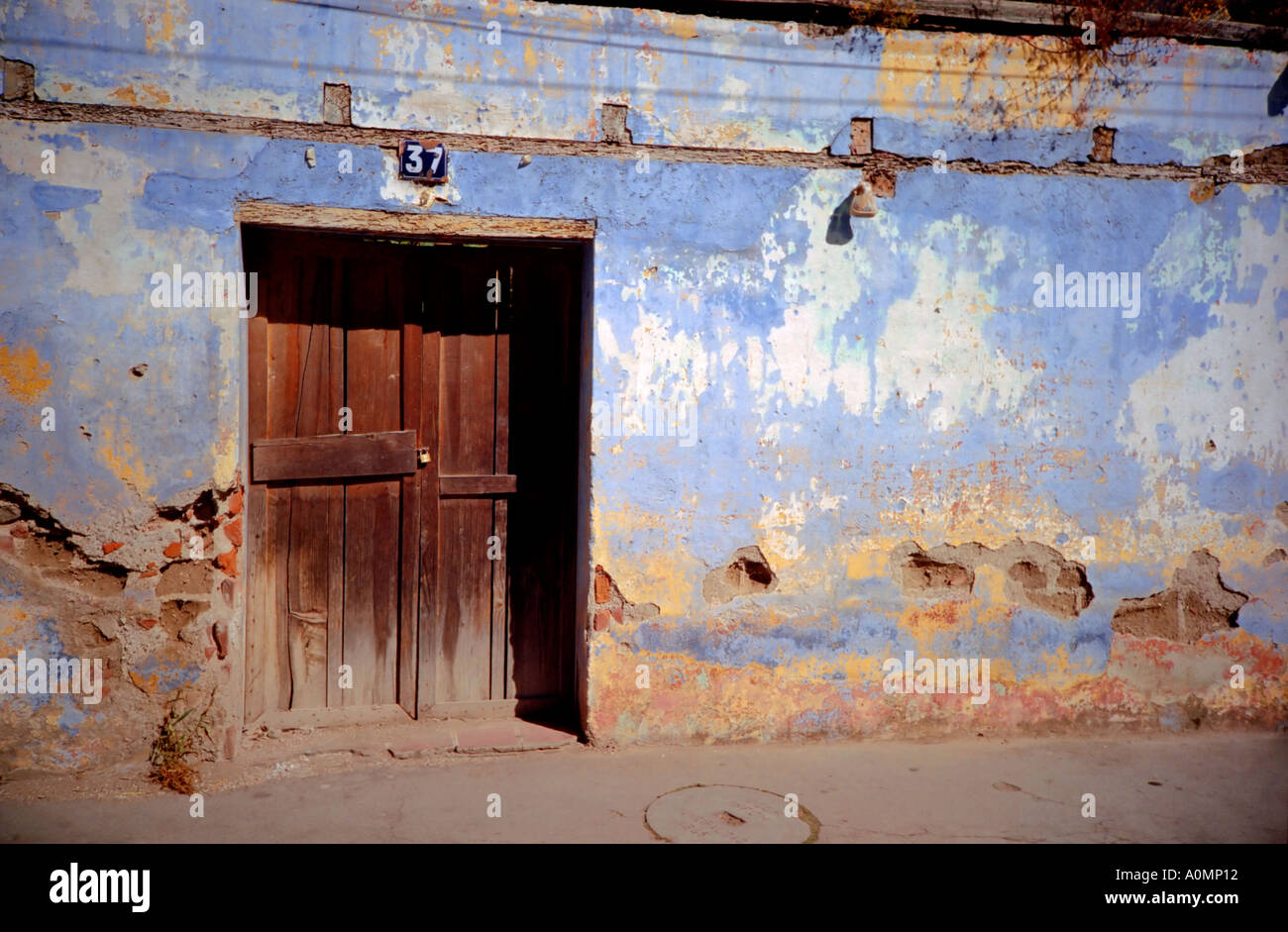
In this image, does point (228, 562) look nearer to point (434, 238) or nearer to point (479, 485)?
point (479, 485)

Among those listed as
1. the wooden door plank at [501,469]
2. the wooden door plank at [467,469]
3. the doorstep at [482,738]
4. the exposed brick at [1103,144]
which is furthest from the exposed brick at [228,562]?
the exposed brick at [1103,144]

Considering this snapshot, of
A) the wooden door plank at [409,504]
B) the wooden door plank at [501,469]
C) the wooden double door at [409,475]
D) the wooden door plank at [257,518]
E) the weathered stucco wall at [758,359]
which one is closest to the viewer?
the weathered stucco wall at [758,359]

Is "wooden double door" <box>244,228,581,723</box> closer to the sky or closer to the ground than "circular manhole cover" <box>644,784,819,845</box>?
closer to the sky

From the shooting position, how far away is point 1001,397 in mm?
4680

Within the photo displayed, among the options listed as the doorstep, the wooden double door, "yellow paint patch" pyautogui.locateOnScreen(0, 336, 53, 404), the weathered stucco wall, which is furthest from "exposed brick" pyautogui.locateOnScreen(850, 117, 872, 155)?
"yellow paint patch" pyautogui.locateOnScreen(0, 336, 53, 404)

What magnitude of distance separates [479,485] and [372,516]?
54cm

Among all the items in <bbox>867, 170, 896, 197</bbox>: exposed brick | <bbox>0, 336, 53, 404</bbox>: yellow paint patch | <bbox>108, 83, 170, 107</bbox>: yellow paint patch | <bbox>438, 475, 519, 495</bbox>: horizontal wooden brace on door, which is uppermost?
<bbox>108, 83, 170, 107</bbox>: yellow paint patch

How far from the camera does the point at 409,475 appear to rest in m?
4.54

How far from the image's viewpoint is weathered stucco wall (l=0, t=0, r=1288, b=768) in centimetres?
393

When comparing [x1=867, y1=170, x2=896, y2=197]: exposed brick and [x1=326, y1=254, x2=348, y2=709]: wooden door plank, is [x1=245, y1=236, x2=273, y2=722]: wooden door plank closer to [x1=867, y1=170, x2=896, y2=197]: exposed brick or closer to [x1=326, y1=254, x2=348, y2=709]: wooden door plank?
[x1=326, y1=254, x2=348, y2=709]: wooden door plank

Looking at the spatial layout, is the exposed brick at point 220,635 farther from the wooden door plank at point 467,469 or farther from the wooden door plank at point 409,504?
the wooden door plank at point 467,469

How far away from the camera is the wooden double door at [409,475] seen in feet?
14.4

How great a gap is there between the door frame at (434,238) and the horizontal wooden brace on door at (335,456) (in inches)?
3.6
